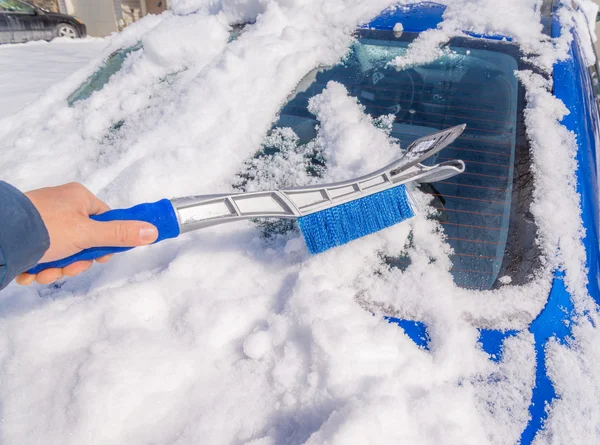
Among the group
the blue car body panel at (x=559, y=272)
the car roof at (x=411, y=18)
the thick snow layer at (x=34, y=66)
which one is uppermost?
the car roof at (x=411, y=18)

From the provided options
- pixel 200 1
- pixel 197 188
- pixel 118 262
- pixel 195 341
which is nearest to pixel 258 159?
pixel 197 188

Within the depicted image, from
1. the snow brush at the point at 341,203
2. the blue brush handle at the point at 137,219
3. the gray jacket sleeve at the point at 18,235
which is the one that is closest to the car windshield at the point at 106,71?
the snow brush at the point at 341,203

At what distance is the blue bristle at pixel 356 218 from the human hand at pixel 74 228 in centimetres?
47

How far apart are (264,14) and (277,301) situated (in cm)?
173

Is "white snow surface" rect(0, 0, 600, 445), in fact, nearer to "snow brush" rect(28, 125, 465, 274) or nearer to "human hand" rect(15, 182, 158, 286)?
"snow brush" rect(28, 125, 465, 274)

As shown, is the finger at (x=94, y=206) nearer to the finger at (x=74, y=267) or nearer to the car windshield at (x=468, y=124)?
the finger at (x=74, y=267)

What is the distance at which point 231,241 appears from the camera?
141cm

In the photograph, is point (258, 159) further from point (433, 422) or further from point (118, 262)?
point (433, 422)

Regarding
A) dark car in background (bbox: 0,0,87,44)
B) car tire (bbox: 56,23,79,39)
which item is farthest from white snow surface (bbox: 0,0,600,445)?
car tire (bbox: 56,23,79,39)

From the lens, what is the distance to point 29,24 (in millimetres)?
6680

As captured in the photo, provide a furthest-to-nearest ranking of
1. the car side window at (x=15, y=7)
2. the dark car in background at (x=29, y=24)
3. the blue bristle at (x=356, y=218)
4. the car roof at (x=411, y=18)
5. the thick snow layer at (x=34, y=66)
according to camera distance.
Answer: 1. the car side window at (x=15, y=7)
2. the dark car in background at (x=29, y=24)
3. the thick snow layer at (x=34, y=66)
4. the car roof at (x=411, y=18)
5. the blue bristle at (x=356, y=218)

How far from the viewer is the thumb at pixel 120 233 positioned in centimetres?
108

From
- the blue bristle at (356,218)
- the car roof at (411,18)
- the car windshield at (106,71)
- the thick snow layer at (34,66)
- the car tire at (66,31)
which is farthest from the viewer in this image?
the car tire at (66,31)

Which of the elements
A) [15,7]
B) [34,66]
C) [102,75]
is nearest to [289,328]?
[102,75]
